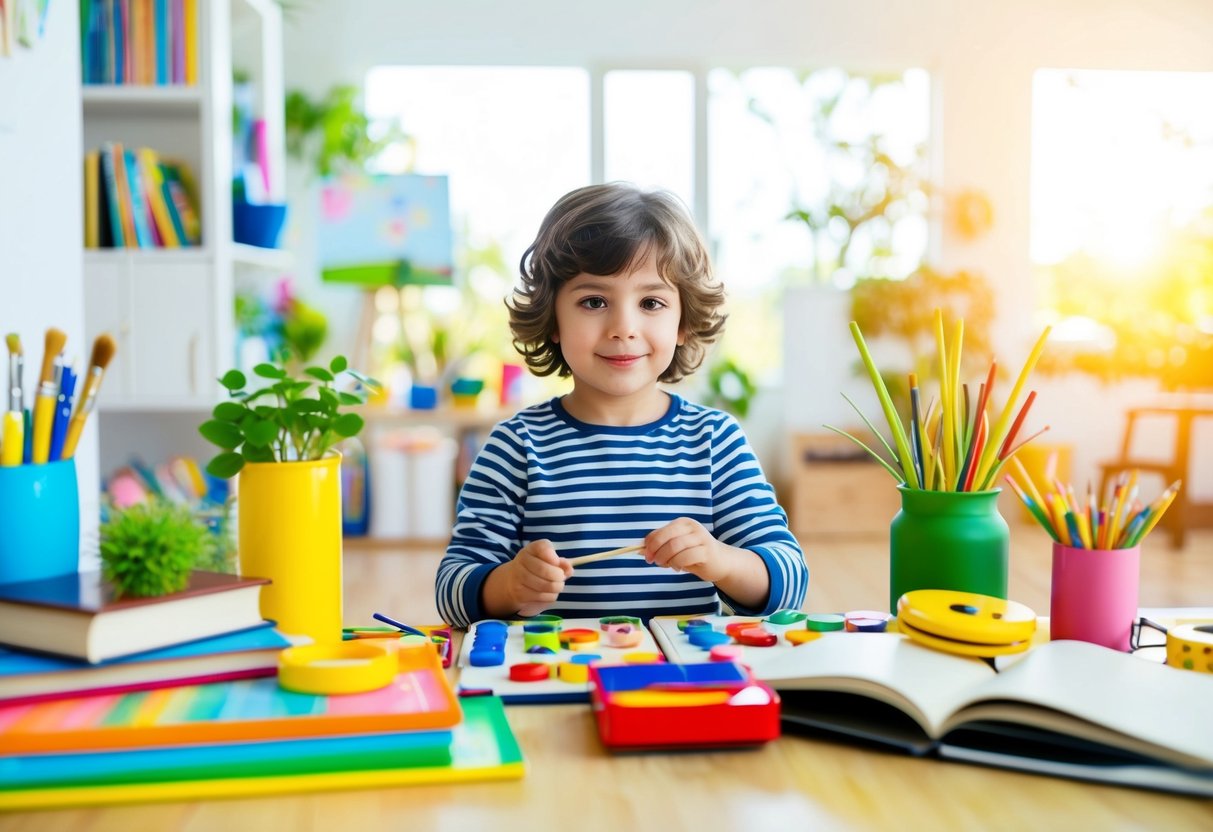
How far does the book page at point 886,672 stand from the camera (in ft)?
2.35

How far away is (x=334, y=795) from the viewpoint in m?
0.65

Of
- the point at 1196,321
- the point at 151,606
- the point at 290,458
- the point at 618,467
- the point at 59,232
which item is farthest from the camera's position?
the point at 1196,321

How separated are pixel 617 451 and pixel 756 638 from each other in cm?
45

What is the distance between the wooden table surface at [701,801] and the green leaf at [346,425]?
0.28 meters

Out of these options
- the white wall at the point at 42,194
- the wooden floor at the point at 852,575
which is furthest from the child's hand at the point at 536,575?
the wooden floor at the point at 852,575

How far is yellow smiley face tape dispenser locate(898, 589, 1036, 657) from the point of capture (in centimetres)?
80

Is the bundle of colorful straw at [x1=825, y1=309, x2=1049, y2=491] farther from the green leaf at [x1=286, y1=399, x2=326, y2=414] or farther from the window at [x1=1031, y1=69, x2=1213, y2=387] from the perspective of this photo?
the window at [x1=1031, y1=69, x2=1213, y2=387]

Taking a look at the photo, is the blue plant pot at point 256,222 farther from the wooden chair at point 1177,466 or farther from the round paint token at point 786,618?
the wooden chair at point 1177,466

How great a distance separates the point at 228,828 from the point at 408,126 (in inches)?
178

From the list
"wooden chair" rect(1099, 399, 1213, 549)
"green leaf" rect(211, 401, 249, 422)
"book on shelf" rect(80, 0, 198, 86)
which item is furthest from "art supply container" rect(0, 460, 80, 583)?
"wooden chair" rect(1099, 399, 1213, 549)

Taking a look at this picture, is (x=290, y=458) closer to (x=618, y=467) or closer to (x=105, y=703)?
(x=105, y=703)

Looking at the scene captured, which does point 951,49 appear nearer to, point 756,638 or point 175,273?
point 175,273

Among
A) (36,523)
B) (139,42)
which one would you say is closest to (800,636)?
(36,523)

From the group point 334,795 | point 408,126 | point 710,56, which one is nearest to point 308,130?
point 408,126
